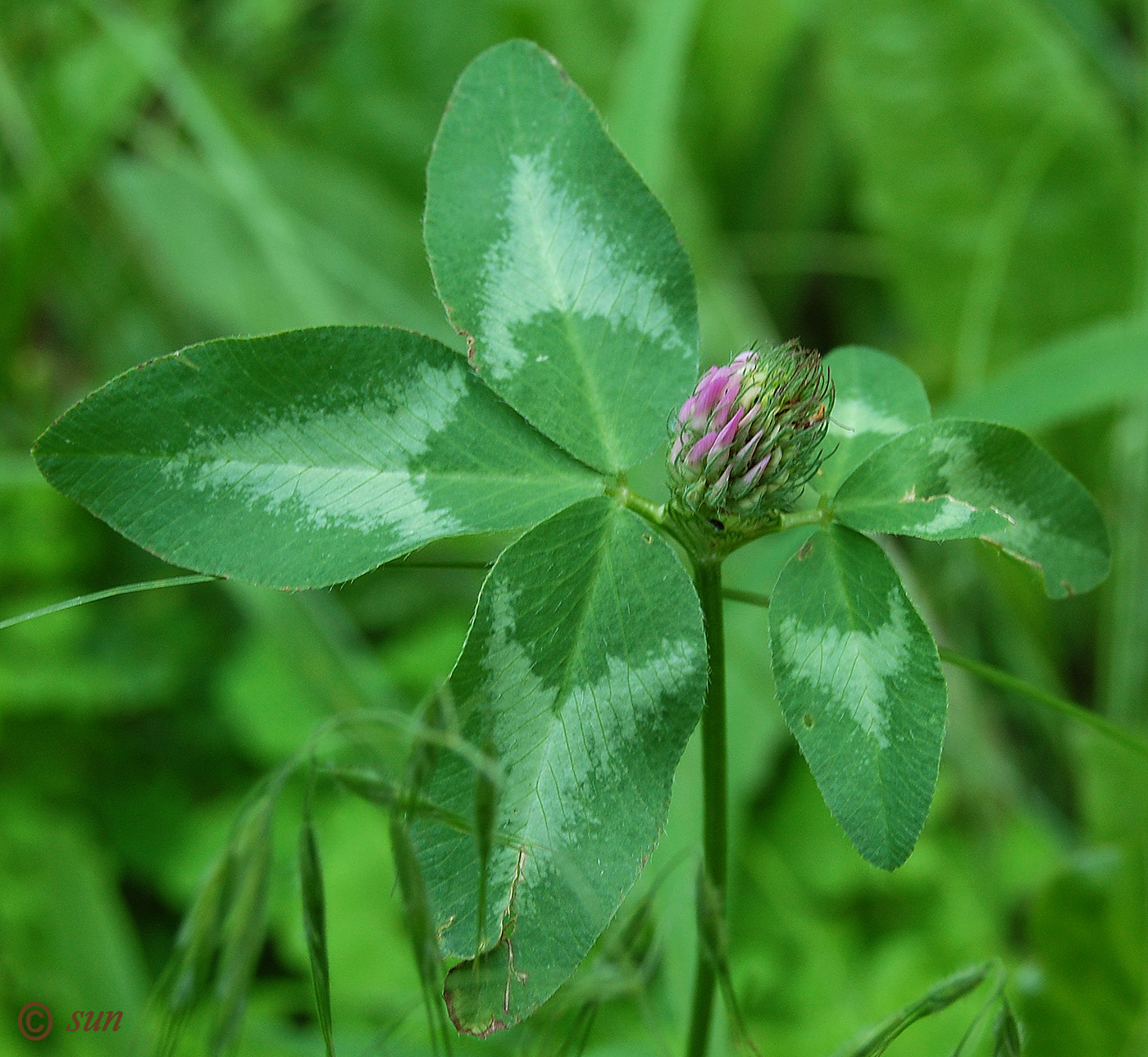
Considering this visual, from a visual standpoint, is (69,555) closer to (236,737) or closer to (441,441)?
(236,737)

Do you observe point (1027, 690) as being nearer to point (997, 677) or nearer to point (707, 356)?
point (997, 677)

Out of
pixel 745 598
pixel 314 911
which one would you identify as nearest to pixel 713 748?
pixel 745 598

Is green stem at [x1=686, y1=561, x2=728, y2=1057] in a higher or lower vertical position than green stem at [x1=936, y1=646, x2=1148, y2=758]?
higher

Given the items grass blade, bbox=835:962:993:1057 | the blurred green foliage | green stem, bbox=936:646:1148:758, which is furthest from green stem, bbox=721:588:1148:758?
the blurred green foliage

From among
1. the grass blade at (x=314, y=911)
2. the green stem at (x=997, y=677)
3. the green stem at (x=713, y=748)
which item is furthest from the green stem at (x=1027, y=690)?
the grass blade at (x=314, y=911)

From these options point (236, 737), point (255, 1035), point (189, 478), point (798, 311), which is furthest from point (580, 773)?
point (798, 311)

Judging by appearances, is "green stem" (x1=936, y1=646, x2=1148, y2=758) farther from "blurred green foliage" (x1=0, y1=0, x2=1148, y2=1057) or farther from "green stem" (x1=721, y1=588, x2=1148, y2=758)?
"blurred green foliage" (x1=0, y1=0, x2=1148, y2=1057)
